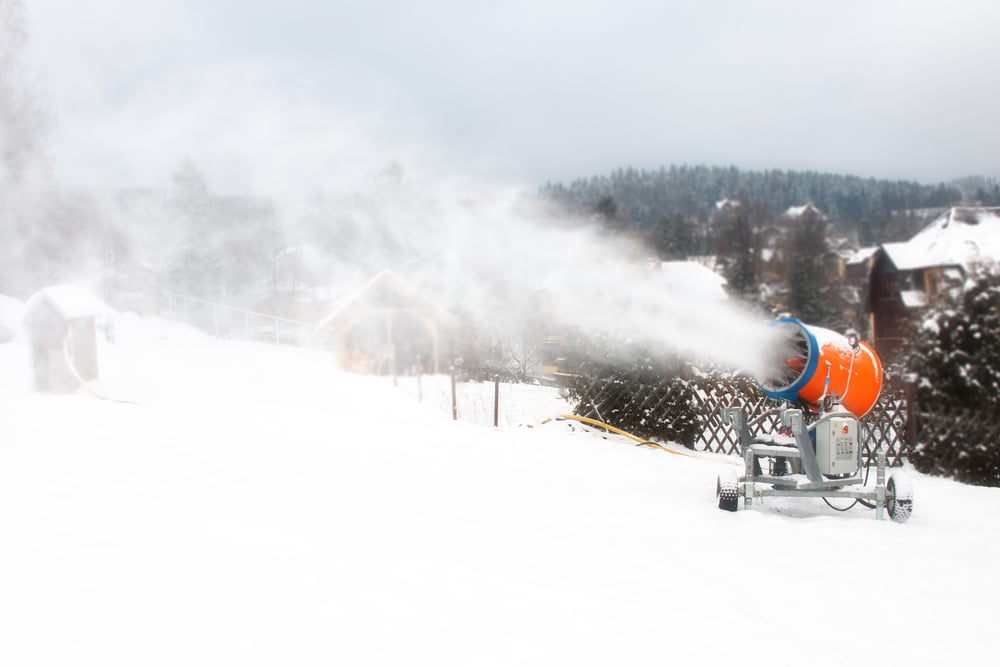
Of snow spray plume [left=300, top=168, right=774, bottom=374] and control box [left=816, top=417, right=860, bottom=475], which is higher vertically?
snow spray plume [left=300, top=168, right=774, bottom=374]

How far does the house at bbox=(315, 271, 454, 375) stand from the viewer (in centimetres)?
946

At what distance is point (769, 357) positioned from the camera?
5.66 meters

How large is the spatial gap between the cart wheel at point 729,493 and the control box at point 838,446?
622 mm

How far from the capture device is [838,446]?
520cm

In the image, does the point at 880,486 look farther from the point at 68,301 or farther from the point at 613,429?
the point at 68,301

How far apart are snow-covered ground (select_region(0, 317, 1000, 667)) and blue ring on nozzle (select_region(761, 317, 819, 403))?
Answer: 0.91 m

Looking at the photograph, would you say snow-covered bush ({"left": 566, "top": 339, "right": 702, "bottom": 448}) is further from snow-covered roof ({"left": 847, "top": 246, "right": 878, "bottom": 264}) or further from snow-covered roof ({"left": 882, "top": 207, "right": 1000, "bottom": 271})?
snow-covered roof ({"left": 847, "top": 246, "right": 878, "bottom": 264})

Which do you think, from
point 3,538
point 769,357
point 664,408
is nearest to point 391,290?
point 664,408

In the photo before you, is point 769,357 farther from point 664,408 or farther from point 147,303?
point 147,303

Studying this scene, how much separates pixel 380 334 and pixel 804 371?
18.8ft

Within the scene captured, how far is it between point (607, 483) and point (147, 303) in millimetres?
6153

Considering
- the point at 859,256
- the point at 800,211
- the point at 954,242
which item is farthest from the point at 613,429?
the point at 800,211

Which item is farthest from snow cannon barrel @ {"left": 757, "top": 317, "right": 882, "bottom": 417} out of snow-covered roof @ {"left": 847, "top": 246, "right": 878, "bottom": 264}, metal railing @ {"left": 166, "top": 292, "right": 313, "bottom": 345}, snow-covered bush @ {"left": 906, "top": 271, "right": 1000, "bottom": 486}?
snow-covered roof @ {"left": 847, "top": 246, "right": 878, "bottom": 264}

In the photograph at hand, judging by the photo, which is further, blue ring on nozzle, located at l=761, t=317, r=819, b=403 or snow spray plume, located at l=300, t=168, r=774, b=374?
snow spray plume, located at l=300, t=168, r=774, b=374
